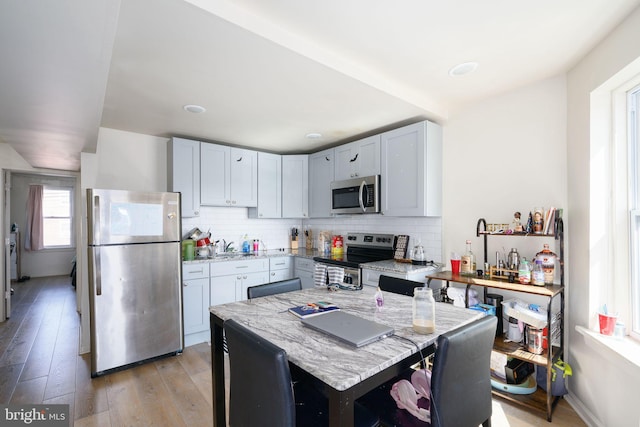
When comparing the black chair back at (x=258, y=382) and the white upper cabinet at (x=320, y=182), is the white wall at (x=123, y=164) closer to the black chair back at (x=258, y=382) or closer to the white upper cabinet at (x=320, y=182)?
the white upper cabinet at (x=320, y=182)

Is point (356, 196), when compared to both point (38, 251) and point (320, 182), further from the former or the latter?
point (38, 251)

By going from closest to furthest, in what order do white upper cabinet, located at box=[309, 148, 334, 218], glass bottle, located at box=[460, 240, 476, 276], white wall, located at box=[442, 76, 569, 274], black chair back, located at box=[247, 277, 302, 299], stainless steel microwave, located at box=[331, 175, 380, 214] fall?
black chair back, located at box=[247, 277, 302, 299], white wall, located at box=[442, 76, 569, 274], glass bottle, located at box=[460, 240, 476, 276], stainless steel microwave, located at box=[331, 175, 380, 214], white upper cabinet, located at box=[309, 148, 334, 218]

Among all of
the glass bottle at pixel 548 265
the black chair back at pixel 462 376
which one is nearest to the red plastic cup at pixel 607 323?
the glass bottle at pixel 548 265

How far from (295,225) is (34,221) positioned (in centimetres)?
608

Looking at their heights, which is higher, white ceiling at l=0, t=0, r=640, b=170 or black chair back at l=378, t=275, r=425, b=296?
white ceiling at l=0, t=0, r=640, b=170

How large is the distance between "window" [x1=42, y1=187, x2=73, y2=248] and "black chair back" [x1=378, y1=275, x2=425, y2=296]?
7.96 m

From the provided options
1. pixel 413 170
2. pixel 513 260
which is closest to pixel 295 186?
pixel 413 170

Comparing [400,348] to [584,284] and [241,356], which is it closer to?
[241,356]

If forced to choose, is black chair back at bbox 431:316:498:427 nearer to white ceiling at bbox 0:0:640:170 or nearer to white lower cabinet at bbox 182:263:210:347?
white ceiling at bbox 0:0:640:170

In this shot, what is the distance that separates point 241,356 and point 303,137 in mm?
3005

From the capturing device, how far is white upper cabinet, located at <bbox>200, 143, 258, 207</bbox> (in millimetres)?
3723

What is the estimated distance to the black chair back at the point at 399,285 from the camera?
2127 mm

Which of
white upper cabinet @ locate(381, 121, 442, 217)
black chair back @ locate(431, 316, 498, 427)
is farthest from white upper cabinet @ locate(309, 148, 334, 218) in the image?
black chair back @ locate(431, 316, 498, 427)

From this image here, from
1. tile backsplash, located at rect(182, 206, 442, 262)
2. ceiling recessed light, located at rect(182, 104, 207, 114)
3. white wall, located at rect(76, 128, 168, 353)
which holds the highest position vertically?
ceiling recessed light, located at rect(182, 104, 207, 114)
